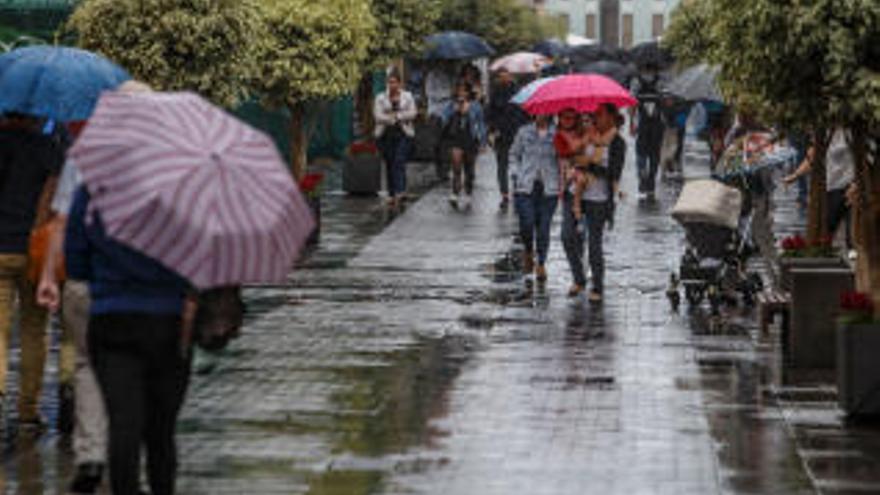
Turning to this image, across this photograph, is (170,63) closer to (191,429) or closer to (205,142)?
(191,429)

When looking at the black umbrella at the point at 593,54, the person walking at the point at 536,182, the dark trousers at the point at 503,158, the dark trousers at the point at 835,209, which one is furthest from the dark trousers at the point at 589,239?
the black umbrella at the point at 593,54

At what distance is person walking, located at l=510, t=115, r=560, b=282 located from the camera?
21672 mm

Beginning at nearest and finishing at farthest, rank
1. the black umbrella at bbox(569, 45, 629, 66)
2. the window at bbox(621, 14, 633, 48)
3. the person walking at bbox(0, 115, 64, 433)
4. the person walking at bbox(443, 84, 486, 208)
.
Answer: the person walking at bbox(0, 115, 64, 433) < the person walking at bbox(443, 84, 486, 208) < the black umbrella at bbox(569, 45, 629, 66) < the window at bbox(621, 14, 633, 48)

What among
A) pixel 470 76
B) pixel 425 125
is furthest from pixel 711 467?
pixel 425 125

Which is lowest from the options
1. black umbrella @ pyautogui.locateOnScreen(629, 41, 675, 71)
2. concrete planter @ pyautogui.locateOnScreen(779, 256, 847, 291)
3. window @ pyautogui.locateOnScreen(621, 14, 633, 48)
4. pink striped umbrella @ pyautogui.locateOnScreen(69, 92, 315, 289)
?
window @ pyautogui.locateOnScreen(621, 14, 633, 48)

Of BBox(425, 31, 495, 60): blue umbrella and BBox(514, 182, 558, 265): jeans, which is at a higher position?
BBox(425, 31, 495, 60): blue umbrella

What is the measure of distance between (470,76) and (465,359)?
1721 centimetres

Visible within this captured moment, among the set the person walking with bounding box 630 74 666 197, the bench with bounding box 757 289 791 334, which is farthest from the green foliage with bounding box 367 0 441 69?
the bench with bounding box 757 289 791 334

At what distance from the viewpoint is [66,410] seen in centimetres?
1285

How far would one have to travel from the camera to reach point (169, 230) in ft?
28.4

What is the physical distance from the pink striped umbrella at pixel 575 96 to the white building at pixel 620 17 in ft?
414

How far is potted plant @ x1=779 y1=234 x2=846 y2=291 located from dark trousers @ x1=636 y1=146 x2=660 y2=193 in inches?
676

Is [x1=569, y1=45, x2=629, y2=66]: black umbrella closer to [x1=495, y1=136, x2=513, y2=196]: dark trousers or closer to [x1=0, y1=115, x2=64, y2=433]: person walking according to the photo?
[x1=495, y1=136, x2=513, y2=196]: dark trousers

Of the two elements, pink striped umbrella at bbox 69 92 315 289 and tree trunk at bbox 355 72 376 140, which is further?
tree trunk at bbox 355 72 376 140
